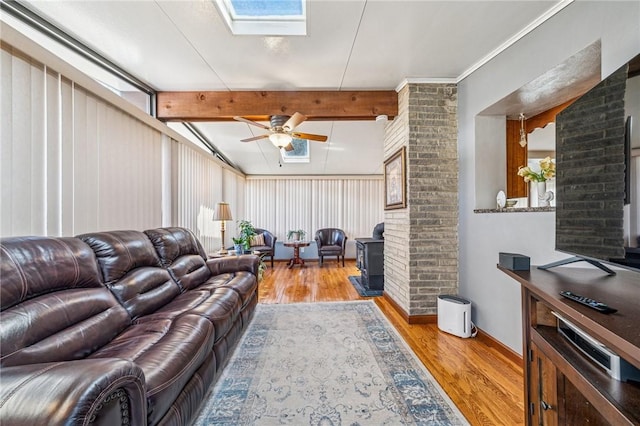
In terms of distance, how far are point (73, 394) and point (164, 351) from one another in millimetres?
549

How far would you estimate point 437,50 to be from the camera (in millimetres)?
2205

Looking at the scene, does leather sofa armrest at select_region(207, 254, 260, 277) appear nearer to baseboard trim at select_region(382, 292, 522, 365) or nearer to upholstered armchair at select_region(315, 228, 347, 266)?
baseboard trim at select_region(382, 292, 522, 365)

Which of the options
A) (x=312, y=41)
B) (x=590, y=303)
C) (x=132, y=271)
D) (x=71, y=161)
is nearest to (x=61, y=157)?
(x=71, y=161)

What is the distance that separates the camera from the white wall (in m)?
1.39

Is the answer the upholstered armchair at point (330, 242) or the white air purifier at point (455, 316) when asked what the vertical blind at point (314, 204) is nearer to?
the upholstered armchair at point (330, 242)

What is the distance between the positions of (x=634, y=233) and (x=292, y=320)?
8.57 ft

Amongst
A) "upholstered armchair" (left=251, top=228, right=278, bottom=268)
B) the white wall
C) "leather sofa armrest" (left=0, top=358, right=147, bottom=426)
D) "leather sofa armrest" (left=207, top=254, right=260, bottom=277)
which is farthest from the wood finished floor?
"upholstered armchair" (left=251, top=228, right=278, bottom=268)

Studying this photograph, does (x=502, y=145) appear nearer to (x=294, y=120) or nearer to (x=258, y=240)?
(x=294, y=120)

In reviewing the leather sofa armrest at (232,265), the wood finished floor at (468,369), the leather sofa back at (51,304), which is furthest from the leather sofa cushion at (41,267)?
the wood finished floor at (468,369)

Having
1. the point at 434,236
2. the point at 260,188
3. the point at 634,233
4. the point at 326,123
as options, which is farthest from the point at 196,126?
the point at 634,233

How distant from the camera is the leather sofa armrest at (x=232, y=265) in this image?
2.89 meters

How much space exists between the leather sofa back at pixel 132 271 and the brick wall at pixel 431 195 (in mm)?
2364

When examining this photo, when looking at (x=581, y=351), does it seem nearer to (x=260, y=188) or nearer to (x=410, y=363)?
(x=410, y=363)

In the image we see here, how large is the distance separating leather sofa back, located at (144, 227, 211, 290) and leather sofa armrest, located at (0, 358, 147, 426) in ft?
5.05
